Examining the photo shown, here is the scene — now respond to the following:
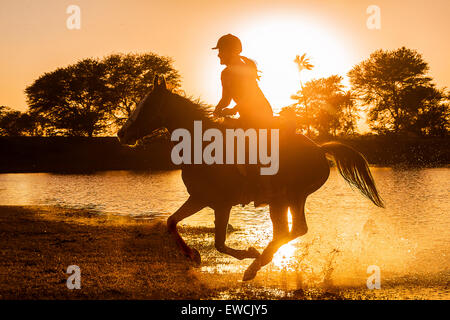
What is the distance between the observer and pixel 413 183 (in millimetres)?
36844

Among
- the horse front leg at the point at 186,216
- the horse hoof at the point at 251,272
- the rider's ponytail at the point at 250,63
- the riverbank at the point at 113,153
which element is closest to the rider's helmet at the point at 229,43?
the rider's ponytail at the point at 250,63

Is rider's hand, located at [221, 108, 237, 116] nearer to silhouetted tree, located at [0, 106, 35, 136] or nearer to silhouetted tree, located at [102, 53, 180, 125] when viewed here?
silhouetted tree, located at [102, 53, 180, 125]

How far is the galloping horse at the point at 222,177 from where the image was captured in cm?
750

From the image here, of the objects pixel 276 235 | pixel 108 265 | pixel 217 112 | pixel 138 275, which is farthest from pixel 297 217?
pixel 108 265

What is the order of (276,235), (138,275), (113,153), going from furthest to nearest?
(113,153)
(138,275)
(276,235)

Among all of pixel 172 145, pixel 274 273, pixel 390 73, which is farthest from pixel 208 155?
pixel 390 73

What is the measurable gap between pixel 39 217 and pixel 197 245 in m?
7.93

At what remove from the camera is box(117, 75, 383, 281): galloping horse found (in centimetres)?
750

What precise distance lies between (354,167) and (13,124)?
356 feet

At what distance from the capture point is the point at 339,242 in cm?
1418

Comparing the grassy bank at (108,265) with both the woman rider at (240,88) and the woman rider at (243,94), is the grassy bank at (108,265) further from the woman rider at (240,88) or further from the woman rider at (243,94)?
the woman rider at (240,88)

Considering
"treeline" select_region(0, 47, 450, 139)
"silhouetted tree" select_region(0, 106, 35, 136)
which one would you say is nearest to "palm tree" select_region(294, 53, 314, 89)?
"treeline" select_region(0, 47, 450, 139)

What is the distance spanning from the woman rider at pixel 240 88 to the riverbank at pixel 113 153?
6045 cm

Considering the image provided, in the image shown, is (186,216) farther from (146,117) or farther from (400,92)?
(400,92)
